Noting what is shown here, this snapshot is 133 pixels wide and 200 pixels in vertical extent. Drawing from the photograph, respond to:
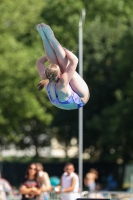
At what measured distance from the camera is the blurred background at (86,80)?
34.9m

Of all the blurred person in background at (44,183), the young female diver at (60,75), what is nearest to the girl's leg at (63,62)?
the young female diver at (60,75)

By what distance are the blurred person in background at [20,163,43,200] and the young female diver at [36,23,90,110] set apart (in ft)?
14.1

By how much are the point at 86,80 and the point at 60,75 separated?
33265 mm

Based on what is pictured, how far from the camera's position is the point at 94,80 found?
43562 mm

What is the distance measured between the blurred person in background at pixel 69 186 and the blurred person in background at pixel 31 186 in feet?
1.54

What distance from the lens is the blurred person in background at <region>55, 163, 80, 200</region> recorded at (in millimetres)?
14961

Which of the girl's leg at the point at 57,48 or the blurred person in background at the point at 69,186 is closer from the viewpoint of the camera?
the girl's leg at the point at 57,48

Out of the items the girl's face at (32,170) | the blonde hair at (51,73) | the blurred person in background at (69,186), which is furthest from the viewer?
the blurred person in background at (69,186)

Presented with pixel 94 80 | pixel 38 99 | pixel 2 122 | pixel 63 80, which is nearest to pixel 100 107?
pixel 94 80

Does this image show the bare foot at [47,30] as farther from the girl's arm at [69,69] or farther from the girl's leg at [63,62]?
the girl's arm at [69,69]

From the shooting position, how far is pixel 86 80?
43.4 meters

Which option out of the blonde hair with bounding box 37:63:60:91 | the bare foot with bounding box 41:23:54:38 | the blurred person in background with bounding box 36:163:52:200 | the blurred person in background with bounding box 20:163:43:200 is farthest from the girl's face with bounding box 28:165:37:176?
the bare foot with bounding box 41:23:54:38

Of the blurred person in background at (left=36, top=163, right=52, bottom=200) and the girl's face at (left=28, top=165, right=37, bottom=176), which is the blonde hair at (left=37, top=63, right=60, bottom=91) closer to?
the girl's face at (left=28, top=165, right=37, bottom=176)

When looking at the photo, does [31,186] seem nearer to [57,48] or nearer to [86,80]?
[57,48]
